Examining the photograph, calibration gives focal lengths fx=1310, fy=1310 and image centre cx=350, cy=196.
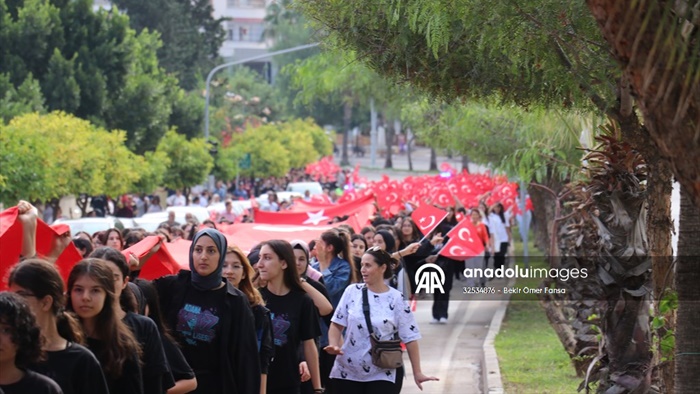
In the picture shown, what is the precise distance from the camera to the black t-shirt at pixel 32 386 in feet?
14.9

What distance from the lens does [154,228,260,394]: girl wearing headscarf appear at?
24.0 feet

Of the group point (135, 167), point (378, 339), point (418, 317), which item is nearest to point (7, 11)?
point (135, 167)

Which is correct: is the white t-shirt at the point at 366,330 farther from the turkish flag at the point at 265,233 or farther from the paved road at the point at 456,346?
the turkish flag at the point at 265,233

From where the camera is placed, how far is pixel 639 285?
954cm

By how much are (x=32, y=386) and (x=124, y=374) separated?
1.20m

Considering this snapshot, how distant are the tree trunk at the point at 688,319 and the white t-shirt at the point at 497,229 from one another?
65.2 feet

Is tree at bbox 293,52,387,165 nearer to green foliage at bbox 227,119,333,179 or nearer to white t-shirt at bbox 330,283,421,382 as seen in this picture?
white t-shirt at bbox 330,283,421,382

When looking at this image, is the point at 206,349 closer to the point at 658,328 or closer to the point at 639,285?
the point at 658,328

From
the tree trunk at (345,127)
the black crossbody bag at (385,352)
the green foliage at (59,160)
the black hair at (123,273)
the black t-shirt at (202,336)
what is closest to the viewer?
the black hair at (123,273)

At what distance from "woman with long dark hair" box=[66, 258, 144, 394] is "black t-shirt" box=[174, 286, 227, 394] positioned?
60.1 inches

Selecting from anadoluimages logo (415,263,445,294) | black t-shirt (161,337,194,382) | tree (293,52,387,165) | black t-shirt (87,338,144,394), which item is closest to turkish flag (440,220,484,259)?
anadoluimages logo (415,263,445,294)

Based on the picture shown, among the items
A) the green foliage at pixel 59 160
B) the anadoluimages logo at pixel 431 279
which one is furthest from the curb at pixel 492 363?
the green foliage at pixel 59 160

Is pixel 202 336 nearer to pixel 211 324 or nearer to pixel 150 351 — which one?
pixel 211 324

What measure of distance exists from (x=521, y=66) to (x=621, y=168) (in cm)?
217
